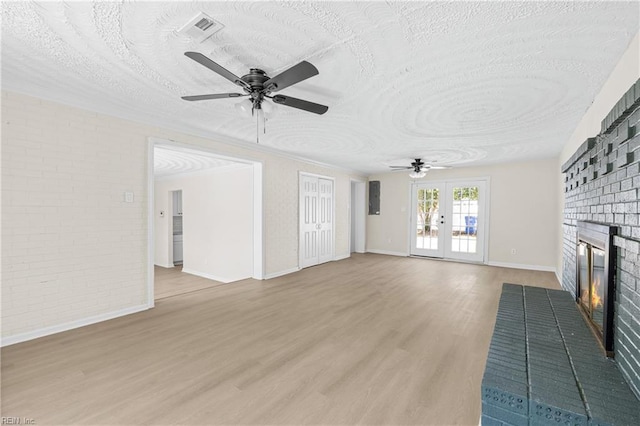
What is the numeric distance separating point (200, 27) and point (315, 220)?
4878mm

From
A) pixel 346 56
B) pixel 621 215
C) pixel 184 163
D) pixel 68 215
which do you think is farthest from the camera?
pixel 184 163

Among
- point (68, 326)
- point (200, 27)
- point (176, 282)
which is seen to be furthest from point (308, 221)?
point (200, 27)

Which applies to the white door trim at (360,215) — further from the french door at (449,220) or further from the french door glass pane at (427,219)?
Result: the french door glass pane at (427,219)

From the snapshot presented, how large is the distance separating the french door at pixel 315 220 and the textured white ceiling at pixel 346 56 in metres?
2.64

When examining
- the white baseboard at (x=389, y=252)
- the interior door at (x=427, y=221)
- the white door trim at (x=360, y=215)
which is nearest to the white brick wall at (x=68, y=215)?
the white door trim at (x=360, y=215)

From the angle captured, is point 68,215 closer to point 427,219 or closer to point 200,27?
point 200,27

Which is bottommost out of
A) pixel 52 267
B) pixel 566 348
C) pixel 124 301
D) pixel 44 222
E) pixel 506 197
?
pixel 124 301

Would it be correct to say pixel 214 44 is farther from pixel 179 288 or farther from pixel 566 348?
pixel 179 288

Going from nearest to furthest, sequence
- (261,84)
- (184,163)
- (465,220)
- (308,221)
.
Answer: (261,84), (184,163), (308,221), (465,220)

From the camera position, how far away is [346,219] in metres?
7.47

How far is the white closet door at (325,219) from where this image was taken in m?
6.52

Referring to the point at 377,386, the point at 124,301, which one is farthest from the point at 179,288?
the point at 377,386

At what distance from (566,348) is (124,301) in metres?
4.17

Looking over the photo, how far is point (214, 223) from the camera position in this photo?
6.32 metres
